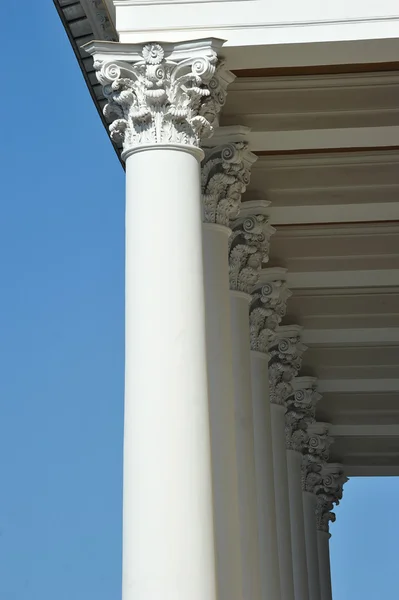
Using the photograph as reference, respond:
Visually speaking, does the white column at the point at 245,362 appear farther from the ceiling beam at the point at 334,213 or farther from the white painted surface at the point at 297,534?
the white painted surface at the point at 297,534

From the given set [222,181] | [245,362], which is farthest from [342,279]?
[222,181]

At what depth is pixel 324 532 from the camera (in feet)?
264

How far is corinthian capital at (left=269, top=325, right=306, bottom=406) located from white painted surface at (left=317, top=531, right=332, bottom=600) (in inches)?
1040

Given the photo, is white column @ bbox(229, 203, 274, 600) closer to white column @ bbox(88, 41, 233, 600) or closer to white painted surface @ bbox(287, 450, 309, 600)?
white column @ bbox(88, 41, 233, 600)

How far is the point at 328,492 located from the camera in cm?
7744

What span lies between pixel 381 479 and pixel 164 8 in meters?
135

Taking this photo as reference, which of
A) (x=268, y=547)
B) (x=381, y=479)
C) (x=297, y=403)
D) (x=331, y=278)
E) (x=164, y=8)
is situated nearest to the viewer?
(x=164, y=8)

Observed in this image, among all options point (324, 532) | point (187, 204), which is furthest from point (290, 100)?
point (324, 532)

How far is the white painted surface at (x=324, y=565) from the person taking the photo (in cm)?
7771

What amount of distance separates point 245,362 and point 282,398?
1357 cm

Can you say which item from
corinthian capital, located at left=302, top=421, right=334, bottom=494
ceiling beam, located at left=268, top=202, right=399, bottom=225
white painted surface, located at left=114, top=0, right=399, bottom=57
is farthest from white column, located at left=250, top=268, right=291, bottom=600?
corinthian capital, located at left=302, top=421, right=334, bottom=494

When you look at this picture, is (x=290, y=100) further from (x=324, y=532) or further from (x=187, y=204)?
(x=324, y=532)

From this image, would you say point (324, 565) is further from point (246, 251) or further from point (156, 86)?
point (156, 86)

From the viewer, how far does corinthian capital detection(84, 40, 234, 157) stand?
29.6m
